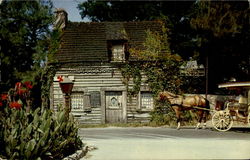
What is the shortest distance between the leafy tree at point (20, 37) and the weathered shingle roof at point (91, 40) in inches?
177

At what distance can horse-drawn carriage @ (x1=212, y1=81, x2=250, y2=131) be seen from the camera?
12.4 m

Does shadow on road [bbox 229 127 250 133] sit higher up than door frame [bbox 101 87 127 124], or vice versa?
door frame [bbox 101 87 127 124]

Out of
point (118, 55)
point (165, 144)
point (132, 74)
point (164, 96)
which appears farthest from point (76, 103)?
point (165, 144)

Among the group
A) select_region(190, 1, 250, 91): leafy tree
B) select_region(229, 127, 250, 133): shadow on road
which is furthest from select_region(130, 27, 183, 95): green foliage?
select_region(190, 1, 250, 91): leafy tree

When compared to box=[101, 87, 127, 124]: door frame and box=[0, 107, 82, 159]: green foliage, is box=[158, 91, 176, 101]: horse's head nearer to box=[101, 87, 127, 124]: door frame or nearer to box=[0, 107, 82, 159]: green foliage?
box=[101, 87, 127, 124]: door frame

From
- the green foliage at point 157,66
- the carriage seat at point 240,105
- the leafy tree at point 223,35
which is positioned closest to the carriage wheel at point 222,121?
the carriage seat at point 240,105


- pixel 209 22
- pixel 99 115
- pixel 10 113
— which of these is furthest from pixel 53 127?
pixel 99 115

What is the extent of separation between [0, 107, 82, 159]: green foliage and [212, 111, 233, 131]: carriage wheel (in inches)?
246

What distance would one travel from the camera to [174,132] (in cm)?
1477

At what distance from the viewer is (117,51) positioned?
17.5 m

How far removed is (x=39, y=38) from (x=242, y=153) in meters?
5.69

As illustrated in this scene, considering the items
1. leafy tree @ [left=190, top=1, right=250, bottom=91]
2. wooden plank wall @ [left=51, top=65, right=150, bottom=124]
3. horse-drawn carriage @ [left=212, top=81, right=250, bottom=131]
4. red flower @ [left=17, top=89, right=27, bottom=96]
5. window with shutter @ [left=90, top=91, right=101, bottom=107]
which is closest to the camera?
leafy tree @ [left=190, top=1, right=250, bottom=91]

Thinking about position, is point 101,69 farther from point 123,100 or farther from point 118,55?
point 123,100

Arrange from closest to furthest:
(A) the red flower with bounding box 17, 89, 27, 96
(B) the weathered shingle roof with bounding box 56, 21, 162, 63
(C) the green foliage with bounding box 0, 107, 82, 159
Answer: (C) the green foliage with bounding box 0, 107, 82, 159 → (A) the red flower with bounding box 17, 89, 27, 96 → (B) the weathered shingle roof with bounding box 56, 21, 162, 63
